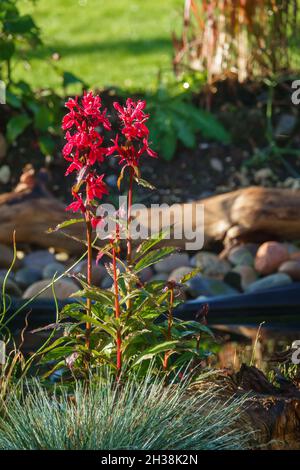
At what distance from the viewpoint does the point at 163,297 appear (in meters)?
3.71

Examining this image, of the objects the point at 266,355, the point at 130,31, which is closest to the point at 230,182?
the point at 266,355

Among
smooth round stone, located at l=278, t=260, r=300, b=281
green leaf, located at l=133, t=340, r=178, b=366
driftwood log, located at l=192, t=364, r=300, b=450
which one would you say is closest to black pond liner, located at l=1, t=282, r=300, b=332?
smooth round stone, located at l=278, t=260, r=300, b=281

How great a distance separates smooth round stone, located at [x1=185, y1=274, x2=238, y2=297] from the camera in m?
6.06

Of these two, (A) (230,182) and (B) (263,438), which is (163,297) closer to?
(B) (263,438)

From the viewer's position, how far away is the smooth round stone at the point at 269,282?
6.05m

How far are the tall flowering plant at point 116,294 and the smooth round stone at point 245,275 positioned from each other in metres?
2.32

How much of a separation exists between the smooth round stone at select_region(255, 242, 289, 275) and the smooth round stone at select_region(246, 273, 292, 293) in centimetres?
12

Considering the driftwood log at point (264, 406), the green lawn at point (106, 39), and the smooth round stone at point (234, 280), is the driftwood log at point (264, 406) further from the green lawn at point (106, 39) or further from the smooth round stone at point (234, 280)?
the green lawn at point (106, 39)

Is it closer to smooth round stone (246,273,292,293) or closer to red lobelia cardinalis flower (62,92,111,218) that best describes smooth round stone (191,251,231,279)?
smooth round stone (246,273,292,293)

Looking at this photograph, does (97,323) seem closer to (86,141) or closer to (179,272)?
(86,141)

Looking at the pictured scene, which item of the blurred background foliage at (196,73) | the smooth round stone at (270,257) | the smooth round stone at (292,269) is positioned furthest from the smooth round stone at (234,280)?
→ the blurred background foliage at (196,73)

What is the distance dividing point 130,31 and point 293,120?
14.3 ft

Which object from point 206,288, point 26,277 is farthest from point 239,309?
point 26,277

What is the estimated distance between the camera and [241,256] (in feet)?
20.7
